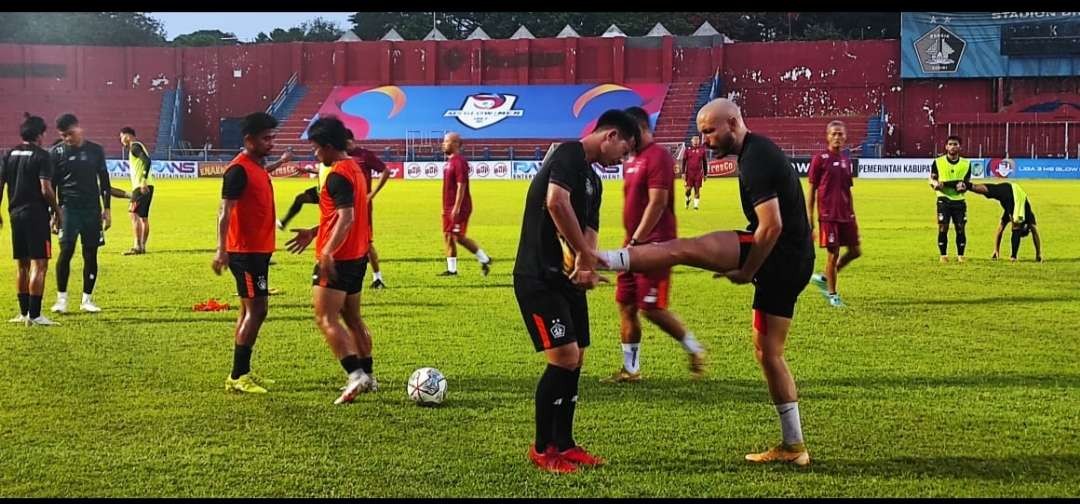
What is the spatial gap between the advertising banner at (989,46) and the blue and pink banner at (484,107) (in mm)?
13562

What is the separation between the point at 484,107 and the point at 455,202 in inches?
1893

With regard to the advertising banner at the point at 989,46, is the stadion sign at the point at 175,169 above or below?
below

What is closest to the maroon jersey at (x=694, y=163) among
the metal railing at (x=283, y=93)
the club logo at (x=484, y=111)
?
the club logo at (x=484, y=111)

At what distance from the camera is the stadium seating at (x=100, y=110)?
202ft

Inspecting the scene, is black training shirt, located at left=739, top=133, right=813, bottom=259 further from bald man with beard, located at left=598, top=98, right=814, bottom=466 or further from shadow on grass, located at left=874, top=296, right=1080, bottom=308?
shadow on grass, located at left=874, top=296, right=1080, bottom=308

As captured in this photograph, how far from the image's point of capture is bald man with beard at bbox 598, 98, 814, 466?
18.6 ft

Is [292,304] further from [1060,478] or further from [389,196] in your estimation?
[389,196]

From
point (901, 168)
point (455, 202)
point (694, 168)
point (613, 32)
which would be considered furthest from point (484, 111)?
point (455, 202)

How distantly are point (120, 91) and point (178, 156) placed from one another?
8.09 meters

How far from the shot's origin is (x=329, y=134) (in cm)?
759

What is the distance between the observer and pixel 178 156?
59938 mm

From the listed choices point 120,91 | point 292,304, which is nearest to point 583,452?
point 292,304

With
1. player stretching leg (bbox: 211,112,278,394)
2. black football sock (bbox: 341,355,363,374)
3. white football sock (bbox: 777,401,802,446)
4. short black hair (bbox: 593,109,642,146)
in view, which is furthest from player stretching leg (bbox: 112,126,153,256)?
white football sock (bbox: 777,401,802,446)

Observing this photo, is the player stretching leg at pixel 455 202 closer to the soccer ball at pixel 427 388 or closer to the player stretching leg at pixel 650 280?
the player stretching leg at pixel 650 280
